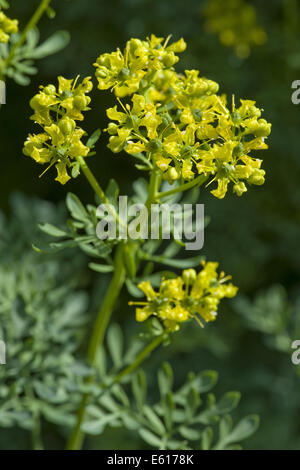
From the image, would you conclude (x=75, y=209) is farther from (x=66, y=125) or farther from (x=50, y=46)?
(x=50, y=46)

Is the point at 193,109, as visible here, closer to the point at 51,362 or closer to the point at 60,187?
the point at 51,362

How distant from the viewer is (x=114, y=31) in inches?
128

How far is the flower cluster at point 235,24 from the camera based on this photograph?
3.15 m

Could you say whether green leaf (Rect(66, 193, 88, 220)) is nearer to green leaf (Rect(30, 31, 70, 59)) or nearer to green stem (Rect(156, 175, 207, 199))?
green stem (Rect(156, 175, 207, 199))

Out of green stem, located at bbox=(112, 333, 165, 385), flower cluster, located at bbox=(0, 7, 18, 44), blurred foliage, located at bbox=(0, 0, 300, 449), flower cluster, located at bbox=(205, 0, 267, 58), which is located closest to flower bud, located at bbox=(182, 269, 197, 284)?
green stem, located at bbox=(112, 333, 165, 385)

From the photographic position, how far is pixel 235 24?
10.4 ft

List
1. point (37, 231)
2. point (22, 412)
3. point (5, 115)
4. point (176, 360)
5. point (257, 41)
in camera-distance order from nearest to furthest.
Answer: point (22, 412) < point (37, 231) < point (176, 360) < point (257, 41) < point (5, 115)

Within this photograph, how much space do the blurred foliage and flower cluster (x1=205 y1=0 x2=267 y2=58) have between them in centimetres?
7

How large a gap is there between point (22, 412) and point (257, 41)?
2174 millimetres

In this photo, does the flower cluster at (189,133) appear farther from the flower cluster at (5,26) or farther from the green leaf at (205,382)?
the green leaf at (205,382)

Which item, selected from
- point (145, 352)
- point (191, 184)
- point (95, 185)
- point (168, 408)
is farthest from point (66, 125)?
point (168, 408)

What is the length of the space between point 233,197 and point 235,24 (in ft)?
2.88
